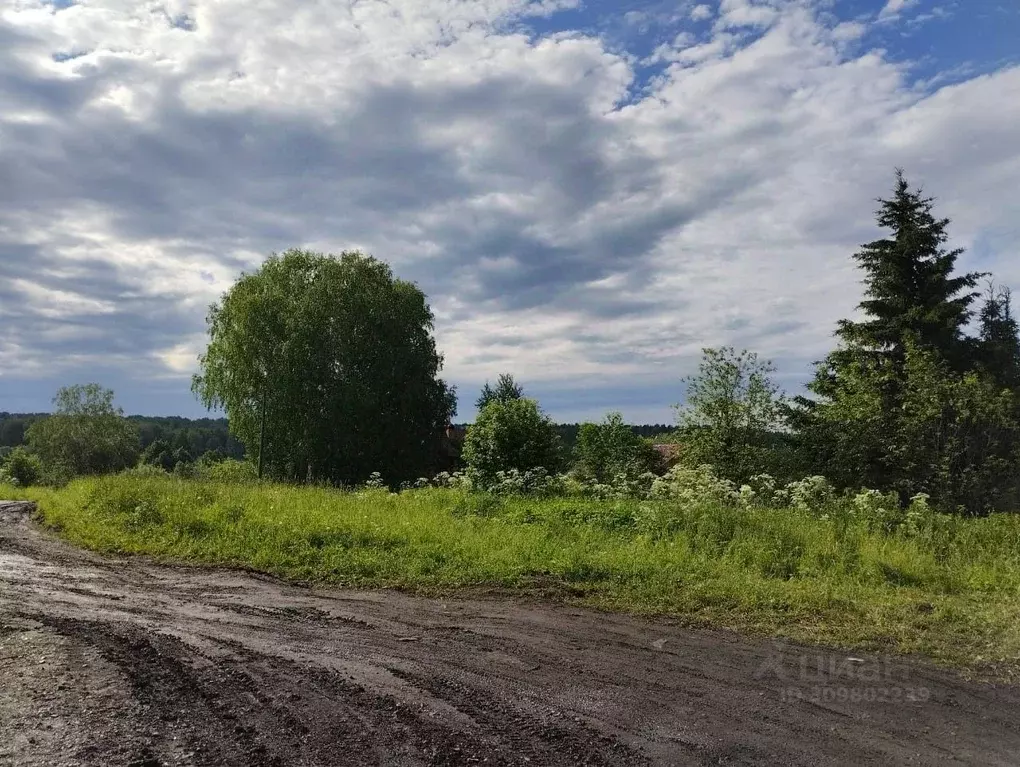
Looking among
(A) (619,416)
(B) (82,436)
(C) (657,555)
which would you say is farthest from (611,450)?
(B) (82,436)

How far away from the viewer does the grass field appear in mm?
6848

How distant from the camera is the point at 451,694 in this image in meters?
4.86

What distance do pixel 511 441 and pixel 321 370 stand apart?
753 inches

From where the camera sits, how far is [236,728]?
430cm

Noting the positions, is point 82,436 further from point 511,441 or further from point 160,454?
point 511,441

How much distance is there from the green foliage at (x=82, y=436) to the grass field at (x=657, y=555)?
6751 centimetres

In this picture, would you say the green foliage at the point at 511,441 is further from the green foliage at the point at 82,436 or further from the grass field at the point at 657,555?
the green foliage at the point at 82,436

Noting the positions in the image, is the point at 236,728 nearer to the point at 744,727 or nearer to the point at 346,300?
the point at 744,727

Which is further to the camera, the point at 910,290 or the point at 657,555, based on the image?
the point at 910,290

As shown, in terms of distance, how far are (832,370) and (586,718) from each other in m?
26.5

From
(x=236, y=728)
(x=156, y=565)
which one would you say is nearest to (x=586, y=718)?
(x=236, y=728)

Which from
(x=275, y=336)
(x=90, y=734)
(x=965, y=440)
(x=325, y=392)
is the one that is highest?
(x=275, y=336)

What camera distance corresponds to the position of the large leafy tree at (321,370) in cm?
3559

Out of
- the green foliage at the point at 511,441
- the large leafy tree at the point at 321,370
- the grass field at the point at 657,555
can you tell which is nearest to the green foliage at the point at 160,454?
the large leafy tree at the point at 321,370
